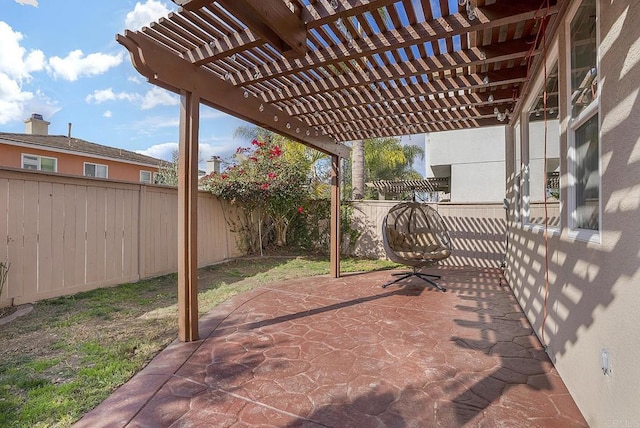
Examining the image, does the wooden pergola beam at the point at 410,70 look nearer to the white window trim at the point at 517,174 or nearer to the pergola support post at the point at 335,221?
the white window trim at the point at 517,174

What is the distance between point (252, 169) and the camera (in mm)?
7445

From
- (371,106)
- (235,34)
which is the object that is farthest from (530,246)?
(235,34)

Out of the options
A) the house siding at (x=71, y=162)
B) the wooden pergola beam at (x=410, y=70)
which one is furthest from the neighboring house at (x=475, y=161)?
the house siding at (x=71, y=162)

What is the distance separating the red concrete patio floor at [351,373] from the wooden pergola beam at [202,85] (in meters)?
2.25

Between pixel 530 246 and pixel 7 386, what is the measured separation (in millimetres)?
4607

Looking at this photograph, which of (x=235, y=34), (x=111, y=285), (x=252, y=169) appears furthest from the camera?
(x=252, y=169)

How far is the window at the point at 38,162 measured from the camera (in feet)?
34.2

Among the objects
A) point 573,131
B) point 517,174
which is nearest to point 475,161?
point 517,174

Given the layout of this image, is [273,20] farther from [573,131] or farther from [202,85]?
[573,131]

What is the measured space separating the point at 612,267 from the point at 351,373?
5.51 ft

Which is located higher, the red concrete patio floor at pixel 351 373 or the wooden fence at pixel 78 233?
the wooden fence at pixel 78 233

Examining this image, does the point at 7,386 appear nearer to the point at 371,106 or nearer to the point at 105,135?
the point at 371,106


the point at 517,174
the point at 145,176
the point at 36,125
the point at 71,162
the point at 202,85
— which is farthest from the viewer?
the point at 145,176

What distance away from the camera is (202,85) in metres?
2.83
